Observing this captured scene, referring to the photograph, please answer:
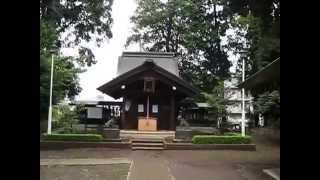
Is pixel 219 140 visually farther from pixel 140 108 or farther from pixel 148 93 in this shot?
pixel 140 108

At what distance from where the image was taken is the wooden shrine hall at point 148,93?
27.1m

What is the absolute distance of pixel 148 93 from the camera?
91.2 feet

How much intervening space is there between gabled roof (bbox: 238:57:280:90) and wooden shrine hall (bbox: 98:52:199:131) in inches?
308

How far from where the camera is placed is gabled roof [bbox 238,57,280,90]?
1295 cm

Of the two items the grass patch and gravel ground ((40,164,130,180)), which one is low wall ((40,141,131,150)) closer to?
the grass patch

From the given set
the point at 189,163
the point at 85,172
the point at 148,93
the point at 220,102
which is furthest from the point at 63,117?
the point at 85,172

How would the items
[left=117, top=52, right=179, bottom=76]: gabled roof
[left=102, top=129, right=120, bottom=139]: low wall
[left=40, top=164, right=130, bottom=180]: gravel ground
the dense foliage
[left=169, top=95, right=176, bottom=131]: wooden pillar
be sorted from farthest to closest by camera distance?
1. [left=117, top=52, right=179, bottom=76]: gabled roof
2. [left=169, top=95, right=176, bottom=131]: wooden pillar
3. the dense foliage
4. [left=102, top=129, right=120, bottom=139]: low wall
5. [left=40, top=164, right=130, bottom=180]: gravel ground

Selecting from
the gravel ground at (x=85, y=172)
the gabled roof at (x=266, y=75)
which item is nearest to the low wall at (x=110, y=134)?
the gabled roof at (x=266, y=75)

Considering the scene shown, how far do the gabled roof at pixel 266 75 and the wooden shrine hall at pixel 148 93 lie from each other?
7812 millimetres

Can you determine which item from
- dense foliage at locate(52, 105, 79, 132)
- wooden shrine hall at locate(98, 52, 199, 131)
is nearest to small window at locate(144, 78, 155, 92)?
wooden shrine hall at locate(98, 52, 199, 131)
